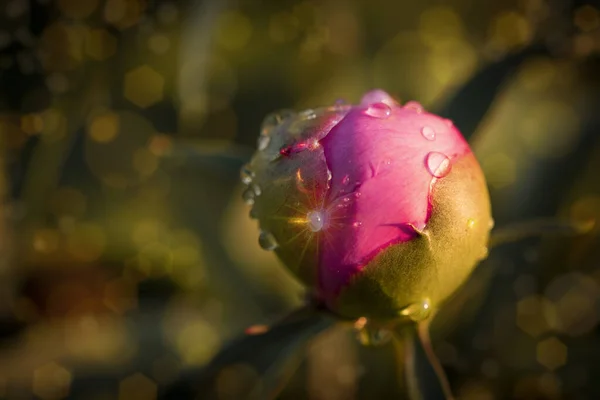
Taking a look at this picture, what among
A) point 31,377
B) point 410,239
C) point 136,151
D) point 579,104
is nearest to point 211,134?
point 136,151

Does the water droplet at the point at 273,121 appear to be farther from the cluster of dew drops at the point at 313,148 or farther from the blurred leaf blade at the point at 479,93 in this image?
the blurred leaf blade at the point at 479,93

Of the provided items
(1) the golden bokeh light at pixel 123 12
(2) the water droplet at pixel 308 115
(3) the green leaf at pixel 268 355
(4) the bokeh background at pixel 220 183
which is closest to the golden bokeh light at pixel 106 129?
(4) the bokeh background at pixel 220 183

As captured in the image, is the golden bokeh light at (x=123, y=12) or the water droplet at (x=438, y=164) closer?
the water droplet at (x=438, y=164)

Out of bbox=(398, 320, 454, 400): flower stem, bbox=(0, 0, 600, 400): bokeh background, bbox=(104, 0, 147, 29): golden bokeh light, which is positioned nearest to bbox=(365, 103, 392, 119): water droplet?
bbox=(398, 320, 454, 400): flower stem

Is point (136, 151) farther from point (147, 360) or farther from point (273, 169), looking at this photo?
point (273, 169)

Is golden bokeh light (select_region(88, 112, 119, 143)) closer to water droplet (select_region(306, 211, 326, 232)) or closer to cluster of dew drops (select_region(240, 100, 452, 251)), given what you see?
cluster of dew drops (select_region(240, 100, 452, 251))

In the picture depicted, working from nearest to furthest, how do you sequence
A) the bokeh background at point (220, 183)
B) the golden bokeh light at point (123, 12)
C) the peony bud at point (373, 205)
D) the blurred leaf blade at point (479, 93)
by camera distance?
the peony bud at point (373, 205)
the blurred leaf blade at point (479, 93)
the bokeh background at point (220, 183)
the golden bokeh light at point (123, 12)

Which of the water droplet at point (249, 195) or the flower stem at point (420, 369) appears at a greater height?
the water droplet at point (249, 195)
